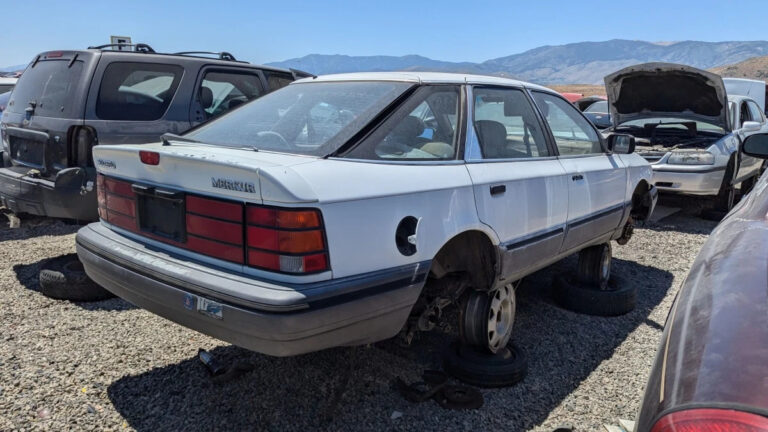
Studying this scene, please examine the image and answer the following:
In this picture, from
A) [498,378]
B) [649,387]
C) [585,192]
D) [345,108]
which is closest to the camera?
[649,387]

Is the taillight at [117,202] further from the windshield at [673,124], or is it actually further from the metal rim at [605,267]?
the windshield at [673,124]

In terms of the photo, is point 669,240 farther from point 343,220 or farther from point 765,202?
point 343,220

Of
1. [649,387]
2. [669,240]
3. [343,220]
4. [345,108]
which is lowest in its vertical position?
[669,240]

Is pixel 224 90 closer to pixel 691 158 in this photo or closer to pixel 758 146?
Result: pixel 758 146

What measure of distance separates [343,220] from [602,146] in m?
3.01

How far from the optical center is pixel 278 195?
223 centimetres

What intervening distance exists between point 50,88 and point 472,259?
412 centimetres

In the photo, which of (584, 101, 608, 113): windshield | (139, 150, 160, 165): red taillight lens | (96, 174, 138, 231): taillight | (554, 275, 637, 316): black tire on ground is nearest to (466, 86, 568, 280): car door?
(554, 275, 637, 316): black tire on ground

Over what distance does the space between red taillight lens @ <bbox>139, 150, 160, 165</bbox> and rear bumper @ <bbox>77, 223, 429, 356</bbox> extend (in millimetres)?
441

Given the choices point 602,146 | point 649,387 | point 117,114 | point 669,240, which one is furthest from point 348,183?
point 669,240

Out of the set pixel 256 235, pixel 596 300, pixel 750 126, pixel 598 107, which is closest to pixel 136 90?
pixel 256 235

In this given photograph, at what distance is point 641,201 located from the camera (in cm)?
527

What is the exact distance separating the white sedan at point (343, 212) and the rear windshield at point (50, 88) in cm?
192

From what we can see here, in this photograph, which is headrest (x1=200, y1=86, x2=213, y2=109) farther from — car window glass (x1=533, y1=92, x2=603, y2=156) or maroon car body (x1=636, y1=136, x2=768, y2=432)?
maroon car body (x1=636, y1=136, x2=768, y2=432)
